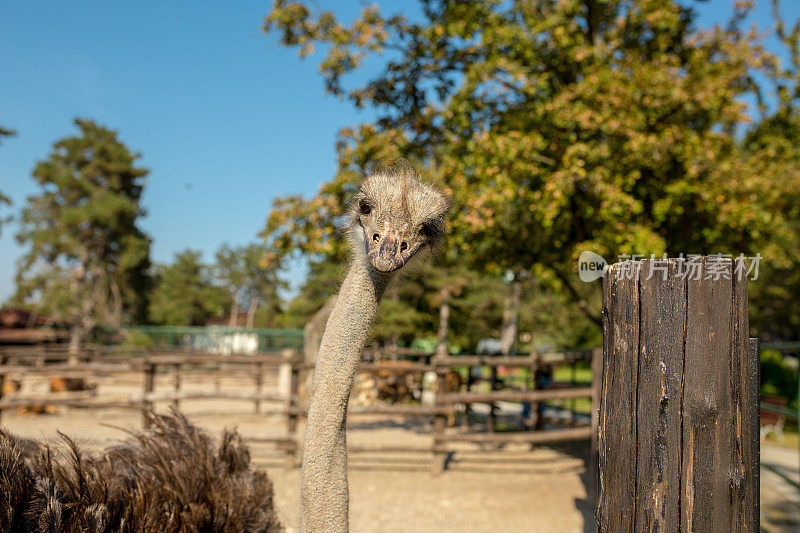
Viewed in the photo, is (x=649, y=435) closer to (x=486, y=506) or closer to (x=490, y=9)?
(x=486, y=506)

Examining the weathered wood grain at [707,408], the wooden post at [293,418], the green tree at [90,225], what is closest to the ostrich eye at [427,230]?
the weathered wood grain at [707,408]

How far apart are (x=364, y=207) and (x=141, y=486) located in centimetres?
127

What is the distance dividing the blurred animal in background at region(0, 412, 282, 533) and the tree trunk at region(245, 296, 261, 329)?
50.2 m

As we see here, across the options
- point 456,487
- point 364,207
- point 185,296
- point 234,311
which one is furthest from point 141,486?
point 234,311

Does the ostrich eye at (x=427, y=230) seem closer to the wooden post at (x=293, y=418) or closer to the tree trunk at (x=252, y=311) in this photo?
A: the wooden post at (x=293, y=418)

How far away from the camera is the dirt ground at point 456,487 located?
5.53 meters

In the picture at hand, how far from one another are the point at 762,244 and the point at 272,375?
14.5 metres

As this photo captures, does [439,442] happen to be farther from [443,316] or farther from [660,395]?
[443,316]

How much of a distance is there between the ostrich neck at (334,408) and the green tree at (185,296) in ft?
131

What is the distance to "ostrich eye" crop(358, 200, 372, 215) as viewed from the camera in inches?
71.2

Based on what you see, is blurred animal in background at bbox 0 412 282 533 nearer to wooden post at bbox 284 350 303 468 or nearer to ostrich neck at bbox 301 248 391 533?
ostrich neck at bbox 301 248 391 533

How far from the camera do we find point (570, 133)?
21.0 ft

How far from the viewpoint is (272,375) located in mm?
18469

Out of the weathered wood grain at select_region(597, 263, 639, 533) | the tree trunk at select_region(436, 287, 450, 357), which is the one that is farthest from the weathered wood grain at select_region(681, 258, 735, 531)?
the tree trunk at select_region(436, 287, 450, 357)
